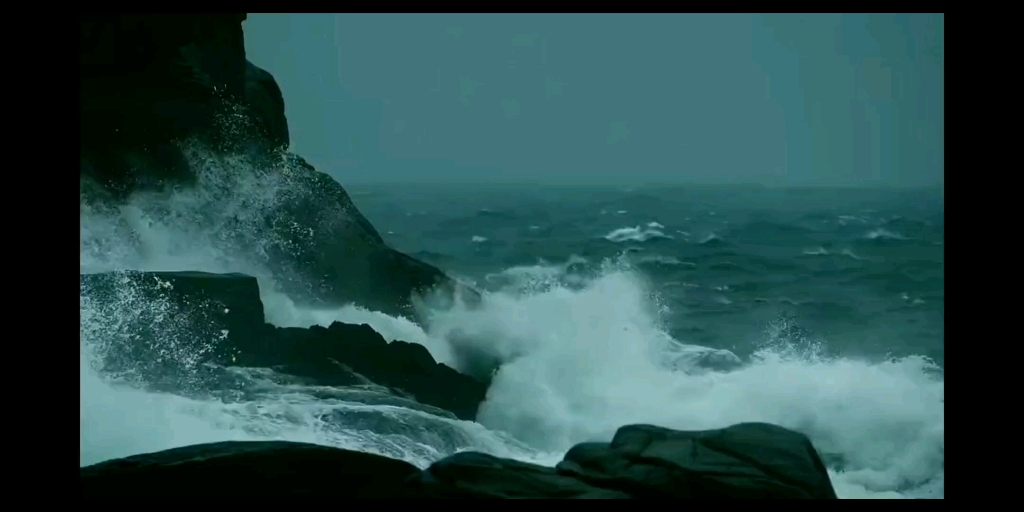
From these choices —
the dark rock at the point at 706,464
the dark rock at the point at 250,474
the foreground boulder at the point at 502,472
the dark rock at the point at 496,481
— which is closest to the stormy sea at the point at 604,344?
the dark rock at the point at 250,474

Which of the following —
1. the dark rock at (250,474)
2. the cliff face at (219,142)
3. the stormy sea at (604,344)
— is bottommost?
the dark rock at (250,474)

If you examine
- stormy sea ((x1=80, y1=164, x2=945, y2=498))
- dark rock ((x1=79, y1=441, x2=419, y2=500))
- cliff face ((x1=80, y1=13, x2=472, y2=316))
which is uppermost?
cliff face ((x1=80, y1=13, x2=472, y2=316))

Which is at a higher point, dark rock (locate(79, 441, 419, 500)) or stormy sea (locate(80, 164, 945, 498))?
stormy sea (locate(80, 164, 945, 498))

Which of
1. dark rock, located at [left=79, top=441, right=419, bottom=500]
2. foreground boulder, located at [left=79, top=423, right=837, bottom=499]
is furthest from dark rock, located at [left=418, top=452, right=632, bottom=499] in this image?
dark rock, located at [left=79, top=441, right=419, bottom=500]

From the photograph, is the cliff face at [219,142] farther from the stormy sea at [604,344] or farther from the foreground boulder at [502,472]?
the foreground boulder at [502,472]

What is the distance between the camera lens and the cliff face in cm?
1015

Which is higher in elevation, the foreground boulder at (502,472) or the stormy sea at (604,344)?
the stormy sea at (604,344)

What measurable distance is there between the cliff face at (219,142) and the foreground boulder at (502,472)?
5204 mm

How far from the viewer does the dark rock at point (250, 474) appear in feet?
18.7

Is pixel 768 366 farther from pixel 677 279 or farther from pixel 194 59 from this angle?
pixel 194 59

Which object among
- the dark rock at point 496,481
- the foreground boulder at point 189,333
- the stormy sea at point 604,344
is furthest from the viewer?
the foreground boulder at point 189,333

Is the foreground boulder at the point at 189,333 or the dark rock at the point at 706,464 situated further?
the foreground boulder at the point at 189,333

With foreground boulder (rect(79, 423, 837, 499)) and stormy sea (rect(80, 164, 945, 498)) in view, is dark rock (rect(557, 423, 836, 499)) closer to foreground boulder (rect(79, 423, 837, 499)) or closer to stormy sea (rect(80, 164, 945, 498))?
foreground boulder (rect(79, 423, 837, 499))
